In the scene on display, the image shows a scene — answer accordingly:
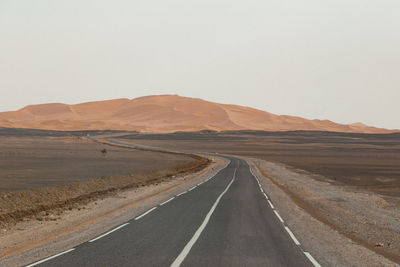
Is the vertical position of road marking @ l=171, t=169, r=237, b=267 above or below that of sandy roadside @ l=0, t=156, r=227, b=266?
A: above

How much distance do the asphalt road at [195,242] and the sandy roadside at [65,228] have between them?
0.68 meters

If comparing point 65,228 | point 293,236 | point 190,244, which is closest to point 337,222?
point 293,236

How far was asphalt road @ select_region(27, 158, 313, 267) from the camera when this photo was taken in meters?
12.3

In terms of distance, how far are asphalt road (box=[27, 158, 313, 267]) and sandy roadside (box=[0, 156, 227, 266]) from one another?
680 mm

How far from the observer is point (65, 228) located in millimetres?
17750

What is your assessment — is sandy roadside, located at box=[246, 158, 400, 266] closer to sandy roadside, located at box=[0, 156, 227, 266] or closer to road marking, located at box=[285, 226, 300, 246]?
road marking, located at box=[285, 226, 300, 246]

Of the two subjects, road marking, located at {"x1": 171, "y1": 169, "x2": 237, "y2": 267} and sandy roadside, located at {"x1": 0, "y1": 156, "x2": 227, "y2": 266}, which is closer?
road marking, located at {"x1": 171, "y1": 169, "x2": 237, "y2": 267}

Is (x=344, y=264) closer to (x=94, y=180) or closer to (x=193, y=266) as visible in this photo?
(x=193, y=266)

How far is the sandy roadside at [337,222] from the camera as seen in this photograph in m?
13.6

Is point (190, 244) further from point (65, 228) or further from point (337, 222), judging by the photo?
point (337, 222)

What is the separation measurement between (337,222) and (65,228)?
12578 mm

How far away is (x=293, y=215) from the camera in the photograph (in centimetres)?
2223

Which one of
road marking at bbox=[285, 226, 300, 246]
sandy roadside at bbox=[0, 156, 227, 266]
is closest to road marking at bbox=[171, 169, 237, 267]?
road marking at bbox=[285, 226, 300, 246]

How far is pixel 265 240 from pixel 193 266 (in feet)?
14.6
